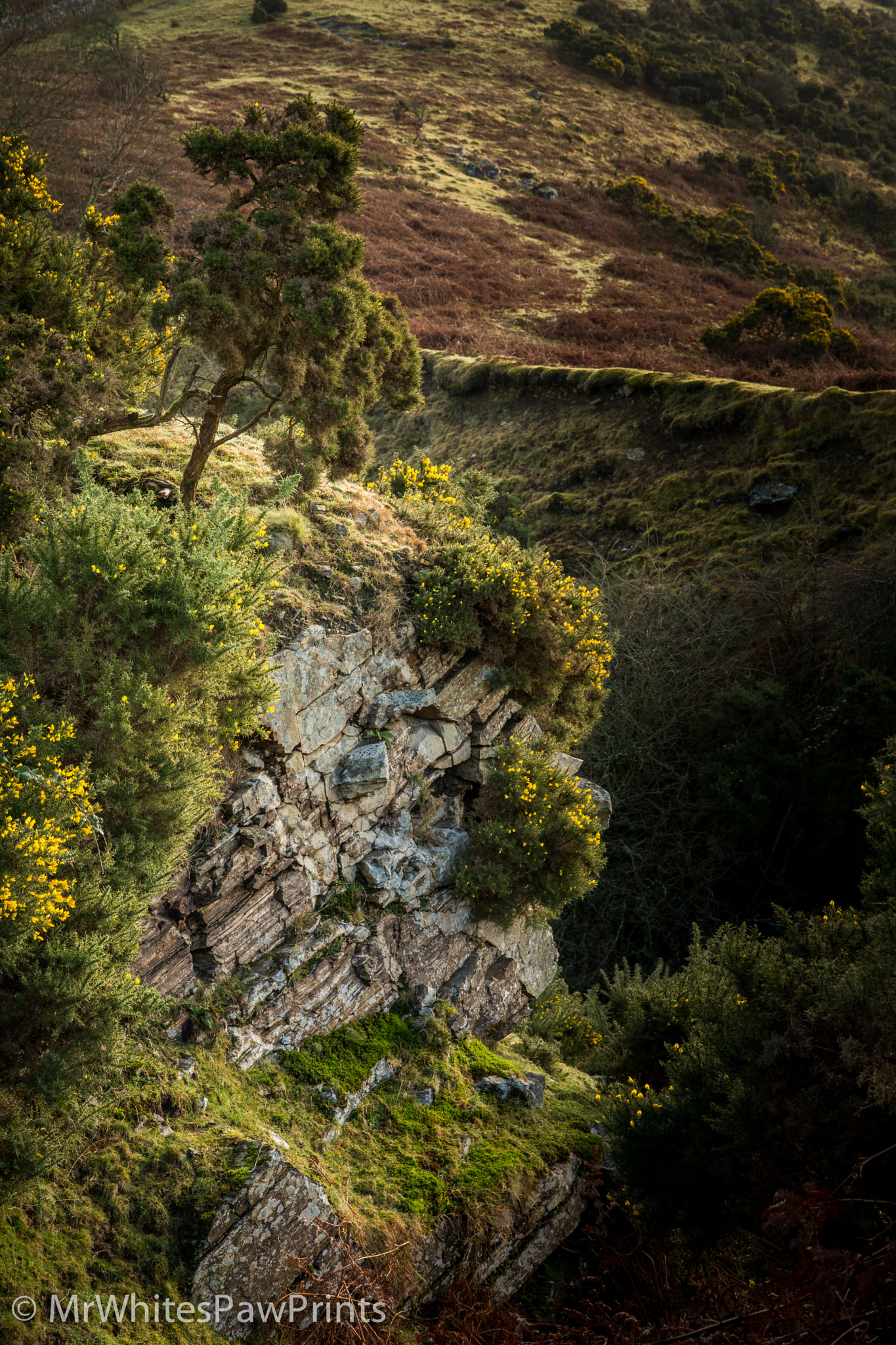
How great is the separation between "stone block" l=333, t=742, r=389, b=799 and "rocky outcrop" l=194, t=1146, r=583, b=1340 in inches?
119

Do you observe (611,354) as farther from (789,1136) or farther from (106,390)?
(789,1136)

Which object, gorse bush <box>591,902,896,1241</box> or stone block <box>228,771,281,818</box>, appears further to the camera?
stone block <box>228,771,281,818</box>

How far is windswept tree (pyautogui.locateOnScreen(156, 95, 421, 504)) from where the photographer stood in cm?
616

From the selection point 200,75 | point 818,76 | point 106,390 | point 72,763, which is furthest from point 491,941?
point 818,76

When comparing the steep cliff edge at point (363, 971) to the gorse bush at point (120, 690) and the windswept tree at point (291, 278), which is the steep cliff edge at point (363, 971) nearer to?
the gorse bush at point (120, 690)

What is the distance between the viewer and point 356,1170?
5750 millimetres

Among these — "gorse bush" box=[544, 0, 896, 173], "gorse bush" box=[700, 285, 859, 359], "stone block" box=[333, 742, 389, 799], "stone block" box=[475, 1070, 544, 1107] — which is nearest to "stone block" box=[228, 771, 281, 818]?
"stone block" box=[333, 742, 389, 799]

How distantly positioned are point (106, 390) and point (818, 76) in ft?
187

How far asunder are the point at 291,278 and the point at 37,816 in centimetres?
484

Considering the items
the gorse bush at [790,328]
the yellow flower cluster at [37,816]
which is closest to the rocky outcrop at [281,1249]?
the yellow flower cluster at [37,816]

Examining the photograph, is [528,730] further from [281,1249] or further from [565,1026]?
[281,1249]

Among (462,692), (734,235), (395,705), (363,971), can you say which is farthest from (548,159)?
(363,971)

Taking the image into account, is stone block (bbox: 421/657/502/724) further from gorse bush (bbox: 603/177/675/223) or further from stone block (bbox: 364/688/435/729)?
gorse bush (bbox: 603/177/675/223)

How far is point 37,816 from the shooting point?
14.0 ft
